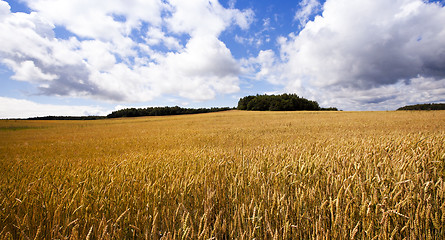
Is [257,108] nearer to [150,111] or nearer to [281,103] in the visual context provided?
[281,103]

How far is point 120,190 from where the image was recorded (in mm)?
2781

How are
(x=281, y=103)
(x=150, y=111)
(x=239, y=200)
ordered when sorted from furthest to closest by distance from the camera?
1. (x=281, y=103)
2. (x=150, y=111)
3. (x=239, y=200)

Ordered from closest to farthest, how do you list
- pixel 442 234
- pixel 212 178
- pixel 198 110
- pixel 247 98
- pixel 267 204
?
pixel 442 234, pixel 267 204, pixel 212 178, pixel 198 110, pixel 247 98

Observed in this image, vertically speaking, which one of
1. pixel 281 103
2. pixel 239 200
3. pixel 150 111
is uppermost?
pixel 281 103

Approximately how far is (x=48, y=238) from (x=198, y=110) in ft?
244

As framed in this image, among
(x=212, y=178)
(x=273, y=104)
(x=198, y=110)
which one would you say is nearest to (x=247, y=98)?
(x=273, y=104)

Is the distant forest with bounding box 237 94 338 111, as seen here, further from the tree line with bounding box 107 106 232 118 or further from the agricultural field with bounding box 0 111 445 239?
the agricultural field with bounding box 0 111 445 239

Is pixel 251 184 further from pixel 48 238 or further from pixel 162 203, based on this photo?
pixel 48 238

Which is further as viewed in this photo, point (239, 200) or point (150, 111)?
point (150, 111)

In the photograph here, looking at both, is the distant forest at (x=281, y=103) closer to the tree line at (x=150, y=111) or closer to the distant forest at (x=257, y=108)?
the distant forest at (x=257, y=108)

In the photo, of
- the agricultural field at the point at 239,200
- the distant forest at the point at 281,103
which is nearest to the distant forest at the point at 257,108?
the distant forest at the point at 281,103

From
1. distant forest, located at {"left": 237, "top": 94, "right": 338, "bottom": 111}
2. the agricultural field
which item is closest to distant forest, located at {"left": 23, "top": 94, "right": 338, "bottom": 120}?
distant forest, located at {"left": 237, "top": 94, "right": 338, "bottom": 111}

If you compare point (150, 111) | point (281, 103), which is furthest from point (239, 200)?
point (281, 103)

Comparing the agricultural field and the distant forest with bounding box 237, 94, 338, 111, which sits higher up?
the distant forest with bounding box 237, 94, 338, 111
